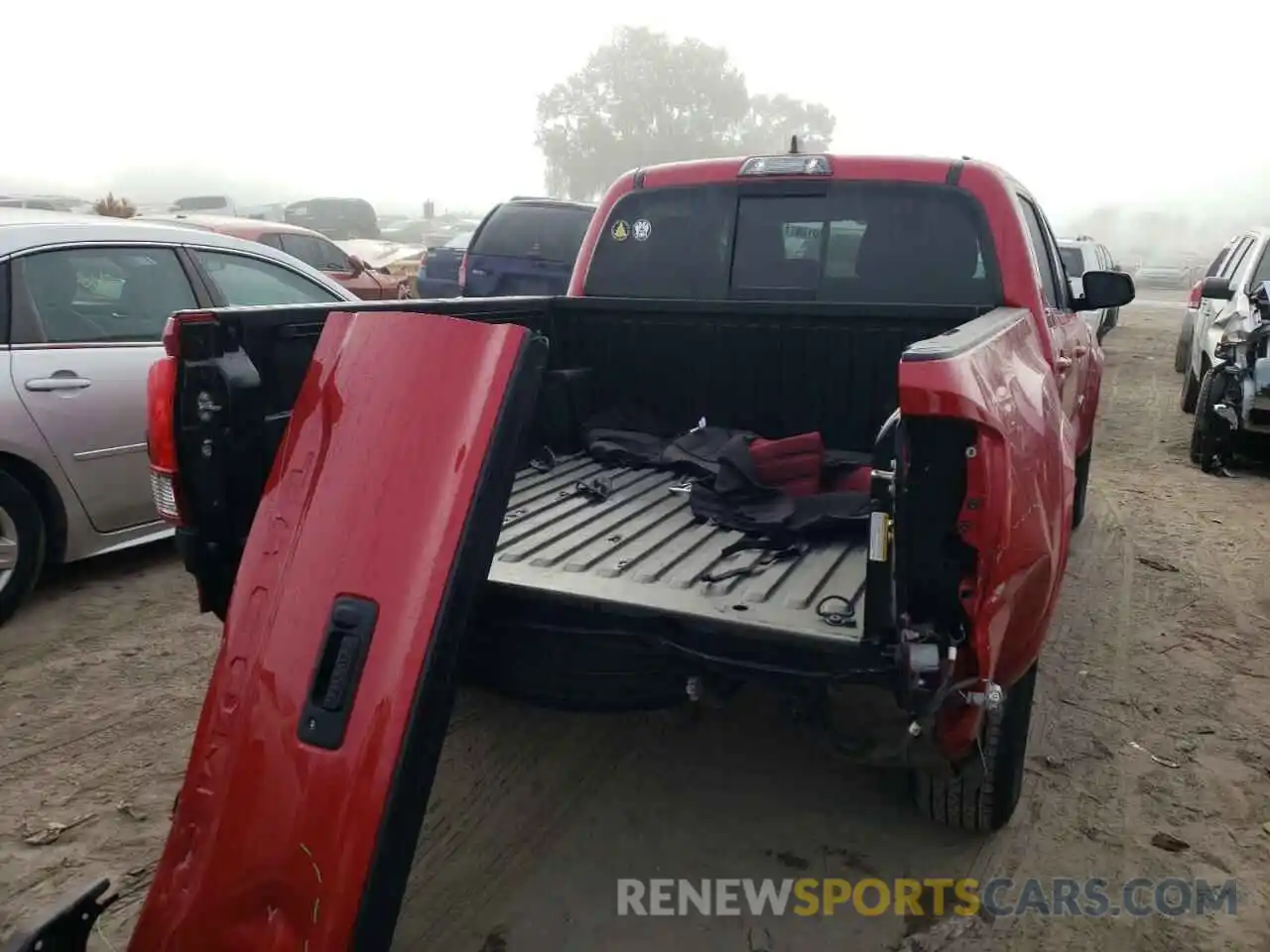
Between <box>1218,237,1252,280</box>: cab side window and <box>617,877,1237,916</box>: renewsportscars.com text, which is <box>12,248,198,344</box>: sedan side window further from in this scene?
<box>1218,237,1252,280</box>: cab side window

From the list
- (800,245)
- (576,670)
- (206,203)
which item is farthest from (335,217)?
(576,670)

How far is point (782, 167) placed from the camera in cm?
416

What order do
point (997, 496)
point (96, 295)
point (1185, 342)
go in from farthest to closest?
point (1185, 342)
point (96, 295)
point (997, 496)

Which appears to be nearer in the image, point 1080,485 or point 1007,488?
point 1007,488

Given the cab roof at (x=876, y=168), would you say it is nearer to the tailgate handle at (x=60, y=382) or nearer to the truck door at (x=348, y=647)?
the truck door at (x=348, y=647)

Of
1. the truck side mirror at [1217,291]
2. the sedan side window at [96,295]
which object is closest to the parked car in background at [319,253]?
the sedan side window at [96,295]

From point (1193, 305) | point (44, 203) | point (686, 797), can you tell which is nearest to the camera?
point (686, 797)

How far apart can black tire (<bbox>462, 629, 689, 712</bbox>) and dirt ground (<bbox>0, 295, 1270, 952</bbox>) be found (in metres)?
0.58

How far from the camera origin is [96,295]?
4828mm

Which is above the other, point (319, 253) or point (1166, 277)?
point (319, 253)

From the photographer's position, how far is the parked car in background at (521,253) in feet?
36.3

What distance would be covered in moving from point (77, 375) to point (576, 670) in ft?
10.4

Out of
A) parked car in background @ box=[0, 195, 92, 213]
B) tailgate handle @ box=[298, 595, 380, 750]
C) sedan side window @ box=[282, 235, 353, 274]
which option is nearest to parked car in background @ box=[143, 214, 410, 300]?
sedan side window @ box=[282, 235, 353, 274]

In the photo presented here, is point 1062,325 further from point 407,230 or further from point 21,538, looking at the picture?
point 407,230
